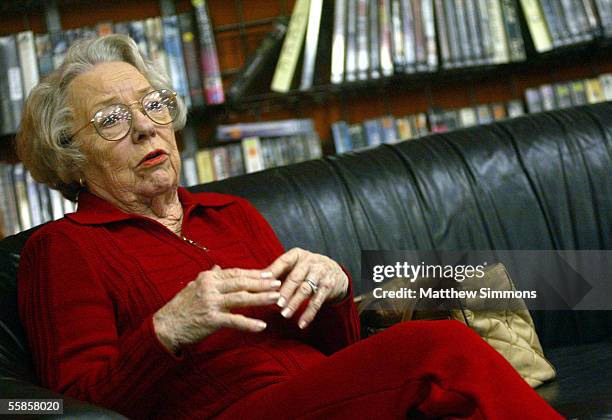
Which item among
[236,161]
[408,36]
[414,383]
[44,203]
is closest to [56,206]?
[44,203]

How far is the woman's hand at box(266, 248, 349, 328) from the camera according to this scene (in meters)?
1.34

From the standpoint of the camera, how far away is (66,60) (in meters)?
1.64

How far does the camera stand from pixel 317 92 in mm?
2838

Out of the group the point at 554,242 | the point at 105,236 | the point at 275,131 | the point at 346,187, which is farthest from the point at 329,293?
the point at 275,131

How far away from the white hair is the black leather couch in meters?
0.40

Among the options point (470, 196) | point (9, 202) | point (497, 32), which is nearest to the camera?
point (470, 196)

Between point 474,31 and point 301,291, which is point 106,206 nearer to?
point 301,291

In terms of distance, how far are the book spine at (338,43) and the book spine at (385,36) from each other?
12 centimetres

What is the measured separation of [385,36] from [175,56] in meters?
0.71

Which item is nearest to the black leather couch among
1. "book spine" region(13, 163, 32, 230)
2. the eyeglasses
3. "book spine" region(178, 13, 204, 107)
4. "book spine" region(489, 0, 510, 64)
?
the eyeglasses

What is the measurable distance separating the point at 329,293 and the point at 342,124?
4.86ft

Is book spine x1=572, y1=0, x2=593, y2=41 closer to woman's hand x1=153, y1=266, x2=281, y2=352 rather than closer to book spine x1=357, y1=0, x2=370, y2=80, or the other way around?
book spine x1=357, y1=0, x2=370, y2=80

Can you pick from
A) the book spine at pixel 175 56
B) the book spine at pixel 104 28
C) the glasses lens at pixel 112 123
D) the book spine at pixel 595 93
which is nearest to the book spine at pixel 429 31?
the book spine at pixel 595 93

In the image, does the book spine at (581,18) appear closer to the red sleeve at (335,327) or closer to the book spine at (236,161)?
the book spine at (236,161)
